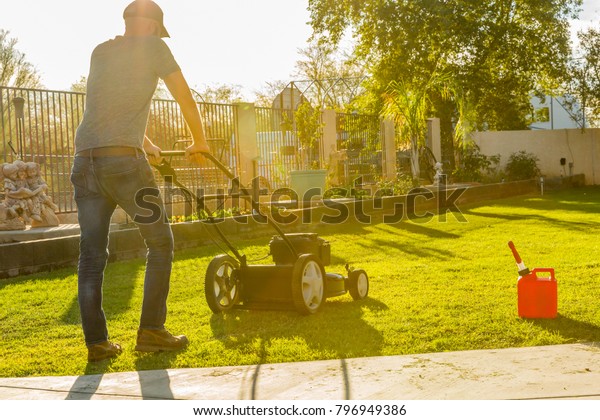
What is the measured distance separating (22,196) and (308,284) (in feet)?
20.9

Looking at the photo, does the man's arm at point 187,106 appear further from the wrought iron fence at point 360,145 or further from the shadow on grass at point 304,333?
the wrought iron fence at point 360,145

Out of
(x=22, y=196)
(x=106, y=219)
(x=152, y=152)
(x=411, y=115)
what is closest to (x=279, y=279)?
(x=152, y=152)

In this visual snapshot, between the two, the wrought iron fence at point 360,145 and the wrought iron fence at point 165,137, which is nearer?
the wrought iron fence at point 165,137

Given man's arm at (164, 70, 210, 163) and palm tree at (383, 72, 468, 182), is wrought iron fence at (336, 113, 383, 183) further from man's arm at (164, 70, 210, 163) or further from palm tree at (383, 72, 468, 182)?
man's arm at (164, 70, 210, 163)

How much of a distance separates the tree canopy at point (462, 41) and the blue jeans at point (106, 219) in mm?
20704

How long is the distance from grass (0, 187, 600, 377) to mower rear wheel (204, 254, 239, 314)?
0.10 m

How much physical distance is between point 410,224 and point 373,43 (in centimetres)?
1410

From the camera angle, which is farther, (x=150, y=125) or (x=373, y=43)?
(x=373, y=43)

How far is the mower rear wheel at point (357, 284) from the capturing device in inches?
261

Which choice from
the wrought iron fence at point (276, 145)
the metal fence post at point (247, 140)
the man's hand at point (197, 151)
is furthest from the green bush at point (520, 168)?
the man's hand at point (197, 151)

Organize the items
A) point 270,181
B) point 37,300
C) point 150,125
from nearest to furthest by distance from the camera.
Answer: point 37,300, point 150,125, point 270,181

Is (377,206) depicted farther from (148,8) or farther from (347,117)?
(148,8)

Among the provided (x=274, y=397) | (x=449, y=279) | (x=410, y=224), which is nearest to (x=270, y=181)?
(x=410, y=224)

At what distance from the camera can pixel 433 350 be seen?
15.5 feet
